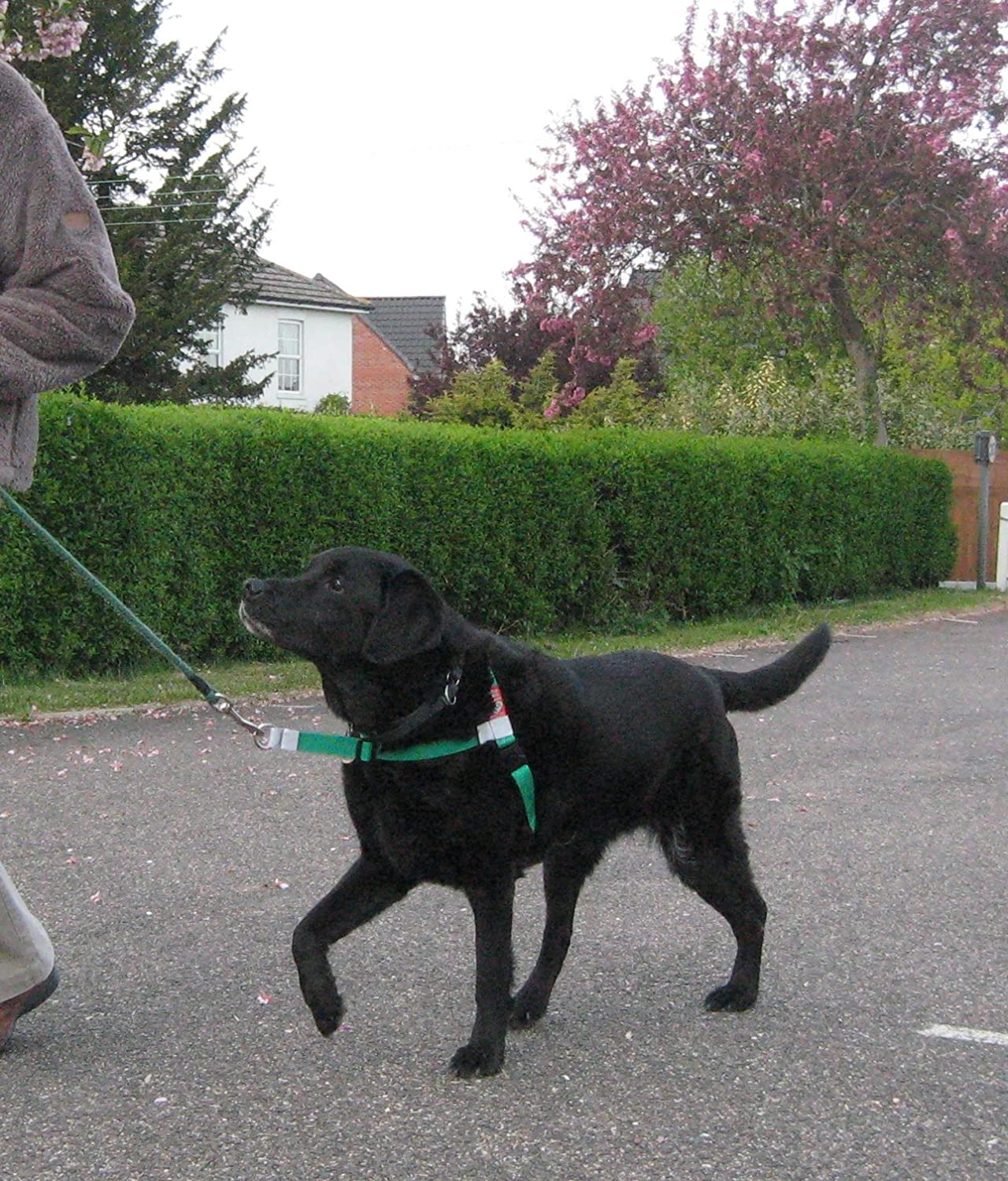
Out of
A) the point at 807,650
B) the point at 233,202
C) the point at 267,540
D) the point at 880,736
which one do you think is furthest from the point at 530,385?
the point at 807,650

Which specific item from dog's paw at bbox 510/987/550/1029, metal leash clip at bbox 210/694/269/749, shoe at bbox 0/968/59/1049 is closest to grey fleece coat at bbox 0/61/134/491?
metal leash clip at bbox 210/694/269/749

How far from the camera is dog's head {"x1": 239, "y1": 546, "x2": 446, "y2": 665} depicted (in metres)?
3.47

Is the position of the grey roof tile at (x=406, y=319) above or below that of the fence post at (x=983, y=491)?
above

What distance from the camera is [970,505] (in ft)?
69.8

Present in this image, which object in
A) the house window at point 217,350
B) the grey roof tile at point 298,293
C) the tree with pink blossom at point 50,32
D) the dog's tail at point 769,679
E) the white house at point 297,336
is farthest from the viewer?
the grey roof tile at point 298,293

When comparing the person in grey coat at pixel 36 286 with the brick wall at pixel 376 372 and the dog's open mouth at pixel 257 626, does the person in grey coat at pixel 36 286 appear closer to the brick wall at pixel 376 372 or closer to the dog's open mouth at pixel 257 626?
the dog's open mouth at pixel 257 626

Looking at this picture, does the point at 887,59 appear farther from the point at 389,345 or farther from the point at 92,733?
the point at 389,345

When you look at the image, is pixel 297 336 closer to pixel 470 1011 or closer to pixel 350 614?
pixel 470 1011

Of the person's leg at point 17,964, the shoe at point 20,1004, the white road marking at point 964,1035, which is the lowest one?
the white road marking at point 964,1035

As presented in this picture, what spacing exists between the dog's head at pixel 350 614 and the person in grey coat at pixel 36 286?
679 millimetres

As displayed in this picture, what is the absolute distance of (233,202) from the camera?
2764 centimetres

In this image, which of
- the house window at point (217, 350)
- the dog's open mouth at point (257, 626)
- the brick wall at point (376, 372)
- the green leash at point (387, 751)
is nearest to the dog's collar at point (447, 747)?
the green leash at point (387, 751)

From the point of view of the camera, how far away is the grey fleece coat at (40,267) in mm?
3299

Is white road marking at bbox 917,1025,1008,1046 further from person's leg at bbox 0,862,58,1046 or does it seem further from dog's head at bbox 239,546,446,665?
person's leg at bbox 0,862,58,1046
